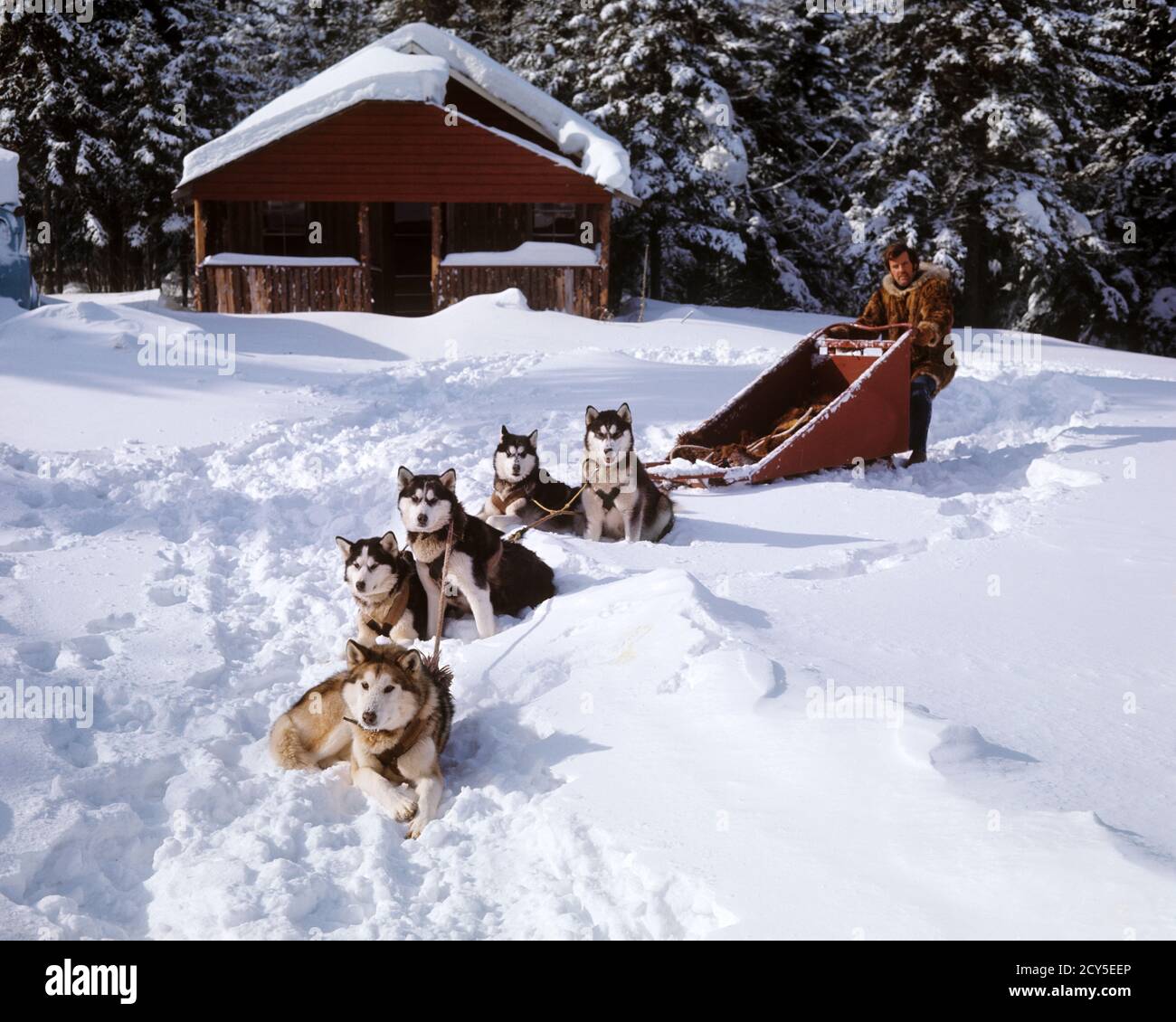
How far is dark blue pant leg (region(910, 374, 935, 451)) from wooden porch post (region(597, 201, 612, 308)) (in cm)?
1142

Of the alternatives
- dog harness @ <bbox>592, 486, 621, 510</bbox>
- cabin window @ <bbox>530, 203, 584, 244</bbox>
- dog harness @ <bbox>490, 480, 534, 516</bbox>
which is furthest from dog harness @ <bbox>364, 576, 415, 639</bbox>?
cabin window @ <bbox>530, 203, 584, 244</bbox>

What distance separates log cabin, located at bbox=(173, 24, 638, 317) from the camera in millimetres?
18797

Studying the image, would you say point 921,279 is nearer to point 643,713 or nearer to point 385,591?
point 385,591

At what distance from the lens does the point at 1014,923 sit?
8.00ft

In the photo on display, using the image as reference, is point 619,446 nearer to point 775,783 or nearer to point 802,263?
point 775,783

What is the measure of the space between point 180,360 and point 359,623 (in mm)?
8481

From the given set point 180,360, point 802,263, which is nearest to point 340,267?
point 180,360

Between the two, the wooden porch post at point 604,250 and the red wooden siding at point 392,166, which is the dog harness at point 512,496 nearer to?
the wooden porch post at point 604,250

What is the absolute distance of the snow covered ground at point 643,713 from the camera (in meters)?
2.84

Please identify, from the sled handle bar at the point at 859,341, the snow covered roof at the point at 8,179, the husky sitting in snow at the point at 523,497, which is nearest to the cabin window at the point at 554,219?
the snow covered roof at the point at 8,179

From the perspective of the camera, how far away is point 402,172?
19.2 meters

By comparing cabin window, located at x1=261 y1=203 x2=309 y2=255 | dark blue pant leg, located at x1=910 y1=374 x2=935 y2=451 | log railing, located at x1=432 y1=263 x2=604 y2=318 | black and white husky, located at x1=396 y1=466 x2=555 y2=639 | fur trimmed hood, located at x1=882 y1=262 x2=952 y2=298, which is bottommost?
black and white husky, located at x1=396 y1=466 x2=555 y2=639

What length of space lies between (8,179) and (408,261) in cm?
929

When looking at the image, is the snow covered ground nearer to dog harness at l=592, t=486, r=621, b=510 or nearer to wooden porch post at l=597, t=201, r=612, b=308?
dog harness at l=592, t=486, r=621, b=510
